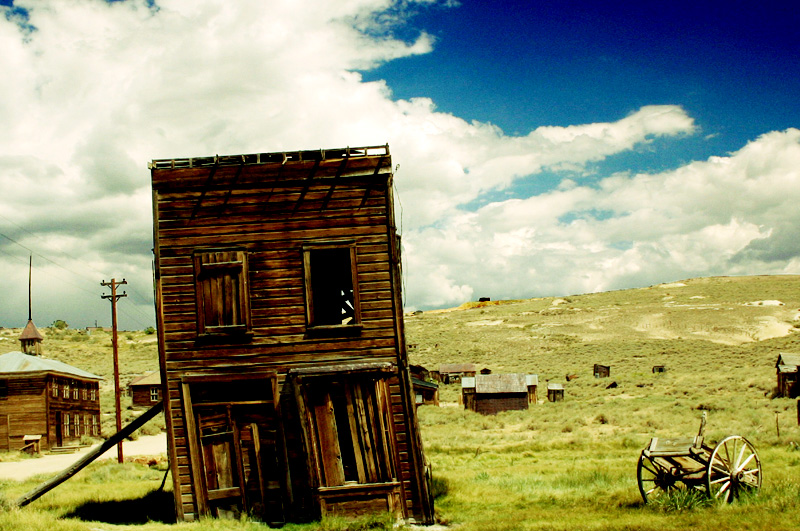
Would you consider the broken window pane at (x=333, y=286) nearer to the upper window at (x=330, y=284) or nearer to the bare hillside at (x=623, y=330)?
the upper window at (x=330, y=284)

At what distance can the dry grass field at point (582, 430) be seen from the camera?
11.2 metres

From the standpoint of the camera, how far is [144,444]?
32.7 m

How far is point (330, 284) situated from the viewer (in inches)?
669

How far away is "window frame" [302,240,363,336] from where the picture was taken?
1202 cm

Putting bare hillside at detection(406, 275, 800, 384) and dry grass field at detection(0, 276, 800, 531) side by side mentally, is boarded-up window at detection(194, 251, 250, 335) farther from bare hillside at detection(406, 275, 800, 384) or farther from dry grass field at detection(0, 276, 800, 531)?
bare hillside at detection(406, 275, 800, 384)

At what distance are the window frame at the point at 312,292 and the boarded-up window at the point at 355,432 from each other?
1.00 metres

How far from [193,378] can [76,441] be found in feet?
100

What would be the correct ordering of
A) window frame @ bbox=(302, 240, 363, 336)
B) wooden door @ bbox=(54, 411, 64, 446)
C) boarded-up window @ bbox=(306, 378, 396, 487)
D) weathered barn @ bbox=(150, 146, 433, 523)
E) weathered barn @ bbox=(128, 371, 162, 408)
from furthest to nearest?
weathered barn @ bbox=(128, 371, 162, 408), wooden door @ bbox=(54, 411, 64, 446), window frame @ bbox=(302, 240, 363, 336), weathered barn @ bbox=(150, 146, 433, 523), boarded-up window @ bbox=(306, 378, 396, 487)

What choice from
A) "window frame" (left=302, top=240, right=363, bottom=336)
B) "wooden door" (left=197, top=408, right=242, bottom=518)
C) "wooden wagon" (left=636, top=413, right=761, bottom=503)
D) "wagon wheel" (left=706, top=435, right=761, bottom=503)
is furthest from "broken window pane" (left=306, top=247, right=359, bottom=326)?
"wagon wheel" (left=706, top=435, right=761, bottom=503)

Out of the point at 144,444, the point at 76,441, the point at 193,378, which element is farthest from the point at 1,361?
the point at 193,378

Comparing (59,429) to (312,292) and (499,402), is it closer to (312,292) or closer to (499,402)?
(499,402)

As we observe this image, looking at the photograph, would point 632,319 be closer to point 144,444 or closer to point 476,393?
point 476,393

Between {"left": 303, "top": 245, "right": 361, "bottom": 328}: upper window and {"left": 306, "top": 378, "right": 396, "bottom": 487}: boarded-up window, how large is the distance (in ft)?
4.03

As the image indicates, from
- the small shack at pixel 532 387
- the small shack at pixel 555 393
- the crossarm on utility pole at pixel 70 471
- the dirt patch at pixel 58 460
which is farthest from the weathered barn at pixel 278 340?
the small shack at pixel 555 393
